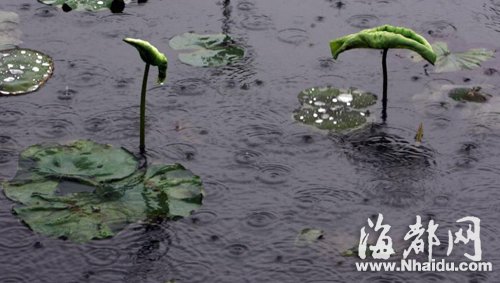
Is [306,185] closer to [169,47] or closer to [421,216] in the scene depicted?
[421,216]

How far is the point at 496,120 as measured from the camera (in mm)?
6570

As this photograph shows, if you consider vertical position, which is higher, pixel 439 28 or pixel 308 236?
pixel 439 28

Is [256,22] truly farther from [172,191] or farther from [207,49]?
[172,191]

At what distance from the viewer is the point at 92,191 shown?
566 centimetres

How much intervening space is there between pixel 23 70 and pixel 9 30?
63 cm

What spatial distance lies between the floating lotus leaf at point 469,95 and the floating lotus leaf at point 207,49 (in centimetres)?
147

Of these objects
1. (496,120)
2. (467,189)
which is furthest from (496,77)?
(467,189)

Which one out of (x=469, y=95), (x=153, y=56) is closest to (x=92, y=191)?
(x=153, y=56)

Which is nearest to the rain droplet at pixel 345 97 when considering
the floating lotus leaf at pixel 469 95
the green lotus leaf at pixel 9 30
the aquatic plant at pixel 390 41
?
the aquatic plant at pixel 390 41

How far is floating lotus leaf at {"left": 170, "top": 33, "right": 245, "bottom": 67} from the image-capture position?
703 cm

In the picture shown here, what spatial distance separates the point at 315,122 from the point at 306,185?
0.63 meters

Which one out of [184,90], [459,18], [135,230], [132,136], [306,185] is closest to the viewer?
[135,230]

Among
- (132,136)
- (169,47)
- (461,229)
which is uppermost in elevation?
(169,47)

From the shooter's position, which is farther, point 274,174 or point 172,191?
point 274,174
